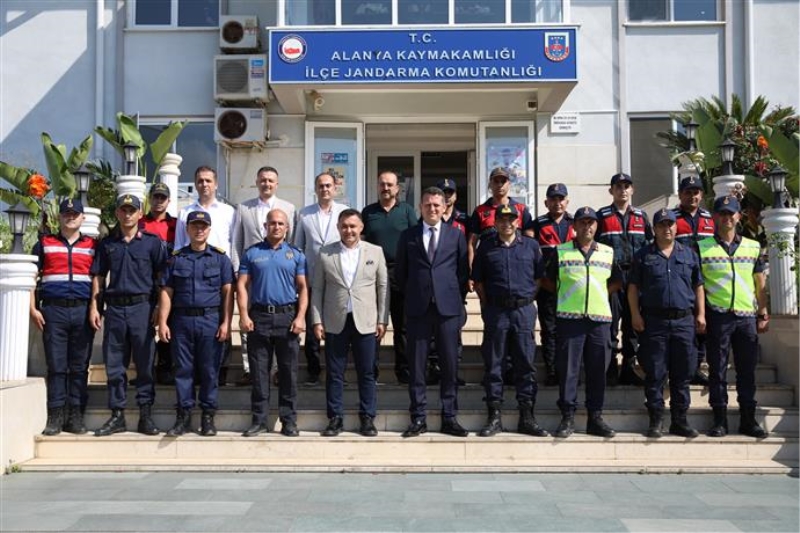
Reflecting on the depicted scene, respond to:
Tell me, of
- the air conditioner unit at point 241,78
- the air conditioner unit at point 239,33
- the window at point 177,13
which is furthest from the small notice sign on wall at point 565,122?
the window at point 177,13

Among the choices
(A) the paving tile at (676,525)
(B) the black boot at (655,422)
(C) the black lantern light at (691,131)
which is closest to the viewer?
(A) the paving tile at (676,525)

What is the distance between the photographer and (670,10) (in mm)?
13008

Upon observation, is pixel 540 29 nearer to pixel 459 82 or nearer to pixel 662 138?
pixel 459 82

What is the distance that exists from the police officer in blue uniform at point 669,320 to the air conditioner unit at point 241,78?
8118 mm

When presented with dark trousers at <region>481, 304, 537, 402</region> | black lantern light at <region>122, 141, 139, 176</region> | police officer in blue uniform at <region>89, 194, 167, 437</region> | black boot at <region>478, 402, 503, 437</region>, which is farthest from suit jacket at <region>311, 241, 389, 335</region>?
black lantern light at <region>122, 141, 139, 176</region>

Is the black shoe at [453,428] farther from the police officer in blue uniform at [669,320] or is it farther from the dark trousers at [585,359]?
the police officer in blue uniform at [669,320]

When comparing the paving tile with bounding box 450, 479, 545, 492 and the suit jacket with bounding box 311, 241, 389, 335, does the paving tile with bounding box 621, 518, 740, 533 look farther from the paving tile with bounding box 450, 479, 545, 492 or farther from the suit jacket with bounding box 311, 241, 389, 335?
the suit jacket with bounding box 311, 241, 389, 335

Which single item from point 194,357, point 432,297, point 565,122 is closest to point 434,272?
point 432,297

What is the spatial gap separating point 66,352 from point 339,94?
24.0 ft

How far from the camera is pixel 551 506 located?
467 centimetres

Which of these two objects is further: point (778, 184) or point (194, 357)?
point (778, 184)

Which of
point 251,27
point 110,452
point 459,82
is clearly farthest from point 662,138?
point 110,452

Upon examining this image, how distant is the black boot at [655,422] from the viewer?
5.87m

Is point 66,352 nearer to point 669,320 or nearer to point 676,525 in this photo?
point 676,525
